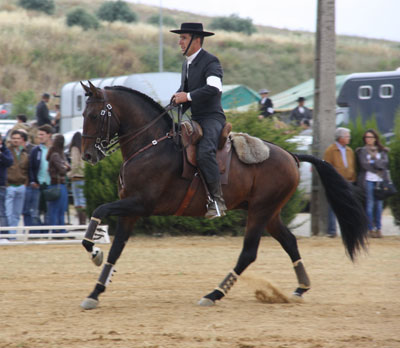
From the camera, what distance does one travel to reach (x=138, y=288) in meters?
8.15

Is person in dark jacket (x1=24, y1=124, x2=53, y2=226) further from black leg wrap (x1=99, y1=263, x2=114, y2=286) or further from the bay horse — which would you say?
black leg wrap (x1=99, y1=263, x2=114, y2=286)

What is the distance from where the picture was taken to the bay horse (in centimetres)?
698

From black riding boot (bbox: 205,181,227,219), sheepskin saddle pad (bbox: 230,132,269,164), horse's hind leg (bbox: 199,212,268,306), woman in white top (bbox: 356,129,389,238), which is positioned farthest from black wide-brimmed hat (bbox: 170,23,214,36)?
woman in white top (bbox: 356,129,389,238)

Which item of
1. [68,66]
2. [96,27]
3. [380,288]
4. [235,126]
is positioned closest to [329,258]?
[380,288]

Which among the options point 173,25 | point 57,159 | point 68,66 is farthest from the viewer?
point 173,25

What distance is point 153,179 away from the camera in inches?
277

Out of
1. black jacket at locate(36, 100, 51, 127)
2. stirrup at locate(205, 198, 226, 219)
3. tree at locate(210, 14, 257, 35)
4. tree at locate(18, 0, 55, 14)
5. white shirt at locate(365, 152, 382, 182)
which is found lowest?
white shirt at locate(365, 152, 382, 182)

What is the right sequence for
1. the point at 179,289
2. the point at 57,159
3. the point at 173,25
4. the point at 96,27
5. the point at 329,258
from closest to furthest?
the point at 179,289
the point at 329,258
the point at 57,159
the point at 96,27
the point at 173,25

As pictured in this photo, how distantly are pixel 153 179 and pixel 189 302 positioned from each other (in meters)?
1.44

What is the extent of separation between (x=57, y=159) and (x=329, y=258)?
5224mm

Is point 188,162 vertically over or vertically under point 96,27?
Result: under

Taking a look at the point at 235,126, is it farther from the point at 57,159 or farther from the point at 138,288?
the point at 138,288

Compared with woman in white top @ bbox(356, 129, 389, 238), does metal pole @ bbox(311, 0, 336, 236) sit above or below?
above

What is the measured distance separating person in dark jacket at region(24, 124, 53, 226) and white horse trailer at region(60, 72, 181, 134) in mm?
7032
